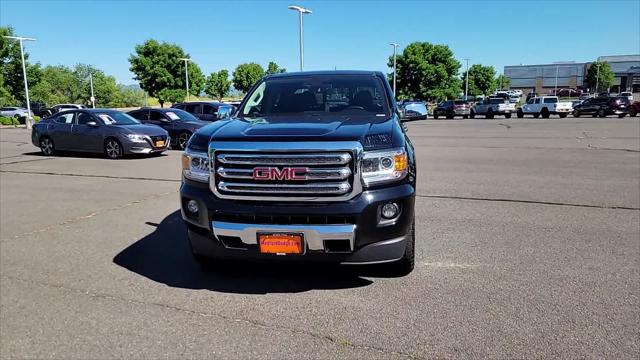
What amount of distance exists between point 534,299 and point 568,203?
4.05 metres

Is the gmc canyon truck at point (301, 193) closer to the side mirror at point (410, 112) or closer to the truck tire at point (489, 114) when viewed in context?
the side mirror at point (410, 112)

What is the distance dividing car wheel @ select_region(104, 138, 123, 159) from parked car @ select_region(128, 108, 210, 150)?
2692 mm

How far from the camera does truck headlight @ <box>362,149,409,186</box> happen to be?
11.5 feet

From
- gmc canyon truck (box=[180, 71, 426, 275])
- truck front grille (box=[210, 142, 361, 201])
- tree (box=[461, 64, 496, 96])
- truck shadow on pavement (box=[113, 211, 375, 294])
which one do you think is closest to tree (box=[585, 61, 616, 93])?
tree (box=[461, 64, 496, 96])

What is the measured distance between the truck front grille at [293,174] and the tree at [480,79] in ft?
312

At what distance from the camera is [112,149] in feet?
45.2

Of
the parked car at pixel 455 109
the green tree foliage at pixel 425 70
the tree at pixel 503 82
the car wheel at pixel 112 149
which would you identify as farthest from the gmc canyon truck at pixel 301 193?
the tree at pixel 503 82

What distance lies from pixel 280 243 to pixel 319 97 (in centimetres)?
207

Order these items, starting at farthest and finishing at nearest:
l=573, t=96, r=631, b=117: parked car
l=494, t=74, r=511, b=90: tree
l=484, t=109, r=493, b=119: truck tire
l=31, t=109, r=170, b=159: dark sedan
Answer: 1. l=494, t=74, r=511, b=90: tree
2. l=484, t=109, r=493, b=119: truck tire
3. l=573, t=96, r=631, b=117: parked car
4. l=31, t=109, r=170, b=159: dark sedan

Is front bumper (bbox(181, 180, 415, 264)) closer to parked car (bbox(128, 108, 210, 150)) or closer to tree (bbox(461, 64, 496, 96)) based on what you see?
parked car (bbox(128, 108, 210, 150))

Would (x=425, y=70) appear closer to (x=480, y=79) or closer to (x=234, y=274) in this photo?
(x=480, y=79)

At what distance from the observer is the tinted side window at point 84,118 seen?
14.3m

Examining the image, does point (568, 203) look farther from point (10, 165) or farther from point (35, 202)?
point (10, 165)

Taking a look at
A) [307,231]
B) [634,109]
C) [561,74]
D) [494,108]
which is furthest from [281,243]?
[561,74]
